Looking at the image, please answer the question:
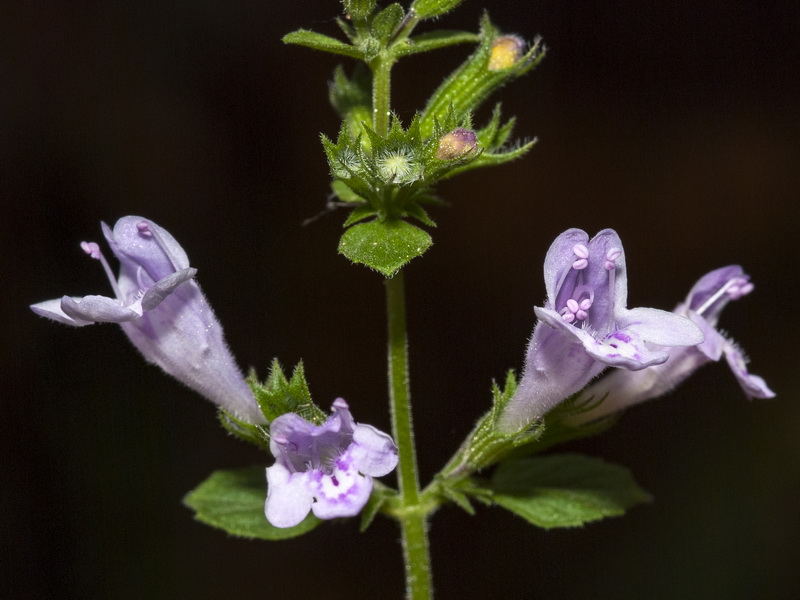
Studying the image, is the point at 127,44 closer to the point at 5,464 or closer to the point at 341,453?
the point at 5,464

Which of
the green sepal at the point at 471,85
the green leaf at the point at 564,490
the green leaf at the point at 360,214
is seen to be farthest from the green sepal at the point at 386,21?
the green leaf at the point at 564,490

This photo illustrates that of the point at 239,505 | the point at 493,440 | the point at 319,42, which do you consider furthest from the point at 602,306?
the point at 239,505

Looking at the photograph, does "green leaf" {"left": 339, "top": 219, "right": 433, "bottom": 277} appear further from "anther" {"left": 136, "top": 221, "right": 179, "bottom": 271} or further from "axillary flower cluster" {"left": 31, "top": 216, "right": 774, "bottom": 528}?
"anther" {"left": 136, "top": 221, "right": 179, "bottom": 271}

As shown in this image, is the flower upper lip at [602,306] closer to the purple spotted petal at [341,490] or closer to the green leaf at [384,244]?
the green leaf at [384,244]

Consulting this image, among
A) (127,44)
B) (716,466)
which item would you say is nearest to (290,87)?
(127,44)

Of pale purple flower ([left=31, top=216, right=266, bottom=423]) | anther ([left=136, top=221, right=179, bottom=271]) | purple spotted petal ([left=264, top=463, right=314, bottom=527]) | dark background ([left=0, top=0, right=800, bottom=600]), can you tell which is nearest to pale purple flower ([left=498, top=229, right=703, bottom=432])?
purple spotted petal ([left=264, top=463, right=314, bottom=527])

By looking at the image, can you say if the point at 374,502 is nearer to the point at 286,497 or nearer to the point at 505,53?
the point at 286,497
